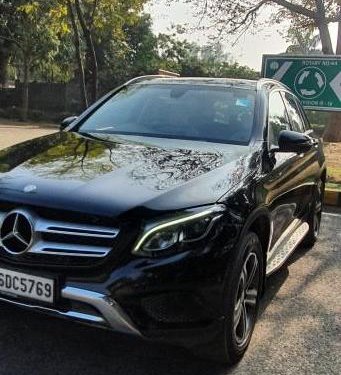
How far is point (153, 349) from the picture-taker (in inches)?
135

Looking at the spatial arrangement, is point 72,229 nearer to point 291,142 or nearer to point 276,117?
point 291,142

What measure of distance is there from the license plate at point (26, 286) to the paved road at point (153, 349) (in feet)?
1.56

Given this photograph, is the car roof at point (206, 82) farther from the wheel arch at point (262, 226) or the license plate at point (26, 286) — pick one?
the license plate at point (26, 286)

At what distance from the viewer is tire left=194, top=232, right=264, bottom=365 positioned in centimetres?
301

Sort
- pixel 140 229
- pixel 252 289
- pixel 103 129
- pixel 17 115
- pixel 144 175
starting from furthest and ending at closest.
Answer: pixel 17 115, pixel 103 129, pixel 252 289, pixel 144 175, pixel 140 229

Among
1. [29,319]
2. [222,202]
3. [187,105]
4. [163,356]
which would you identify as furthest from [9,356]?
[187,105]

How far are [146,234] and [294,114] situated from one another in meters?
3.15

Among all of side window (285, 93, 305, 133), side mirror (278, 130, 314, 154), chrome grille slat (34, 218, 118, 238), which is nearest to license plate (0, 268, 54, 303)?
chrome grille slat (34, 218, 118, 238)

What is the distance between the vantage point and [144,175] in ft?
10.8

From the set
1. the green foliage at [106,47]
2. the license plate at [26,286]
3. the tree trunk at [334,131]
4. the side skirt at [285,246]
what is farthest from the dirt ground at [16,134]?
the license plate at [26,286]

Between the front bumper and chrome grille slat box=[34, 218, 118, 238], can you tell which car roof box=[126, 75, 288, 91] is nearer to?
chrome grille slat box=[34, 218, 118, 238]

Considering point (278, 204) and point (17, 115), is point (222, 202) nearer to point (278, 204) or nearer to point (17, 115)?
point (278, 204)

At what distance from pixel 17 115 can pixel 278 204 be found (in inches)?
1067

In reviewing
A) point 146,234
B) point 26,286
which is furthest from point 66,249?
point 146,234
